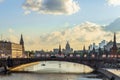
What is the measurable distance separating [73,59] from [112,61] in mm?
13240

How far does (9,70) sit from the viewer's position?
146250mm

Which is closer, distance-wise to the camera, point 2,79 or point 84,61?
point 2,79

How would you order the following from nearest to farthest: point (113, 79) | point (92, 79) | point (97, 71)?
point (113, 79)
point (92, 79)
point (97, 71)

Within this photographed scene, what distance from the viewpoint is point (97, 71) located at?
458 feet

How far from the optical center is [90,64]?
14612 cm

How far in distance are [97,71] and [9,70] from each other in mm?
29758

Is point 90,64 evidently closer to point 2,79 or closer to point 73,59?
point 73,59

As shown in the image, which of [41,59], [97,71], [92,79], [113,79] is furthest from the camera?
[41,59]

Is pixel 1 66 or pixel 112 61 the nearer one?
pixel 112 61

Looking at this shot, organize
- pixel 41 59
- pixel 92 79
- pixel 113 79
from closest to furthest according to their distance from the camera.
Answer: pixel 113 79 < pixel 92 79 < pixel 41 59

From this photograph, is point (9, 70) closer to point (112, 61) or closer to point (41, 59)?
point (41, 59)

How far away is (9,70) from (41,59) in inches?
454

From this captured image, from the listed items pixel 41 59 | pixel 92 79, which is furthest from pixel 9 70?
pixel 92 79

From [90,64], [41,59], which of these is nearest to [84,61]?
[90,64]
